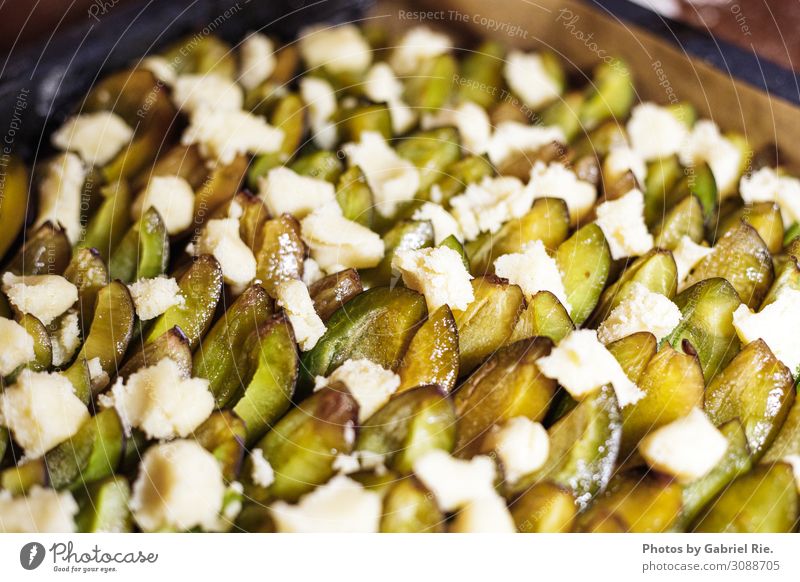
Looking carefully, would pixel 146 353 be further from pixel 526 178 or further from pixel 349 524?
pixel 526 178

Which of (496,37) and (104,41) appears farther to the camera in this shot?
(496,37)

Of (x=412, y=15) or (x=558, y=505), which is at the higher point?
(x=412, y=15)

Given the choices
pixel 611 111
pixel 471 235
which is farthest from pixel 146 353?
pixel 611 111

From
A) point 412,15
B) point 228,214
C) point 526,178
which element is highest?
point 412,15

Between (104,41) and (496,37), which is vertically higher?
(496,37)

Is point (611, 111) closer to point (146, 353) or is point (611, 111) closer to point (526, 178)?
point (526, 178)

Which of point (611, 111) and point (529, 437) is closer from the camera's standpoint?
point (529, 437)

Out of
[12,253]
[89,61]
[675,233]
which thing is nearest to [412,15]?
[89,61]

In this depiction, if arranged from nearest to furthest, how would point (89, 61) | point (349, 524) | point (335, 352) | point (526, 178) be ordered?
1. point (349, 524)
2. point (335, 352)
3. point (526, 178)
4. point (89, 61)

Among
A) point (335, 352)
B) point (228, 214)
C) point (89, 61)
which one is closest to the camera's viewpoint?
point (335, 352)
